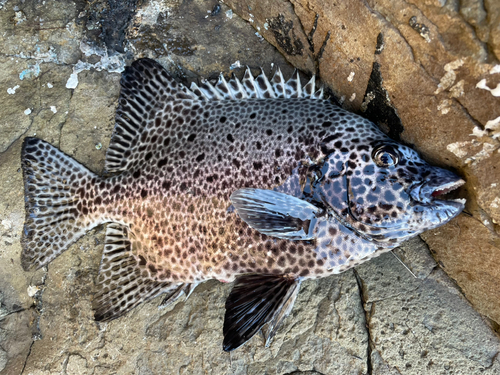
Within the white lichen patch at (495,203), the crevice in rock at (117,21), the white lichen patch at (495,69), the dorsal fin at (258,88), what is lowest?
the crevice in rock at (117,21)

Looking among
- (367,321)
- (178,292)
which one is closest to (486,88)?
(367,321)

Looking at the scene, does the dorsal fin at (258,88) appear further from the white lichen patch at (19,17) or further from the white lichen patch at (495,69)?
the white lichen patch at (19,17)

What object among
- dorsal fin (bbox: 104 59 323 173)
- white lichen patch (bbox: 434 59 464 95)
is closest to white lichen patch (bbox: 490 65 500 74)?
white lichen patch (bbox: 434 59 464 95)

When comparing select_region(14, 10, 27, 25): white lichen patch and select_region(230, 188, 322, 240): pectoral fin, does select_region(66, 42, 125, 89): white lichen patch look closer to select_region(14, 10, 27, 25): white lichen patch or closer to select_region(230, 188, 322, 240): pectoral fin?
select_region(14, 10, 27, 25): white lichen patch

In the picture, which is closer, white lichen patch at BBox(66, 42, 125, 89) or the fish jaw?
the fish jaw

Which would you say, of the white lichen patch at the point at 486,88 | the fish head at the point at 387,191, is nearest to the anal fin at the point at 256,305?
the fish head at the point at 387,191

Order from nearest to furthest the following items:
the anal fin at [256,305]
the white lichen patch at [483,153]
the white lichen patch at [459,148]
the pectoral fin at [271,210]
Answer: the white lichen patch at [483,153] < the white lichen patch at [459,148] < the pectoral fin at [271,210] < the anal fin at [256,305]
